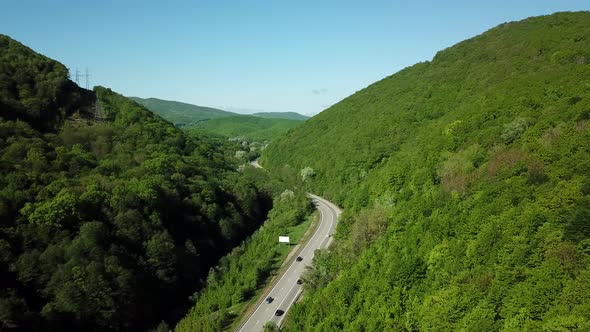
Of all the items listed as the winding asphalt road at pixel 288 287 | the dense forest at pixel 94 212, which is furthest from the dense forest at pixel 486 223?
the dense forest at pixel 94 212

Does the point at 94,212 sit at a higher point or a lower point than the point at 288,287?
higher

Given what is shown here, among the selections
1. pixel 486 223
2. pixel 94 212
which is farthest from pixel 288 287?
pixel 486 223

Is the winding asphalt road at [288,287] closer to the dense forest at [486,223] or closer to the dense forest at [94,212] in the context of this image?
the dense forest at [486,223]

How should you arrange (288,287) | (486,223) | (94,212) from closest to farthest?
(486,223) → (94,212) → (288,287)

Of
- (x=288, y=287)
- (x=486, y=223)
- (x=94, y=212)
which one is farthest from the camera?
(x=288, y=287)

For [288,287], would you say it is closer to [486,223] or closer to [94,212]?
[94,212]

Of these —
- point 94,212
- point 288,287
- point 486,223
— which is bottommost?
point 288,287
